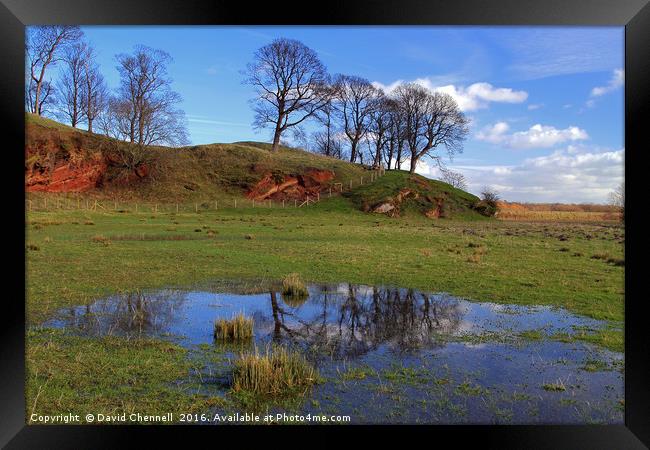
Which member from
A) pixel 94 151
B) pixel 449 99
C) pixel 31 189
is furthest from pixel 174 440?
pixel 449 99

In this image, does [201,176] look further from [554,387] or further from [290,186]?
[554,387]

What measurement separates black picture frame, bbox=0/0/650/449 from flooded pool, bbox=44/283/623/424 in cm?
128

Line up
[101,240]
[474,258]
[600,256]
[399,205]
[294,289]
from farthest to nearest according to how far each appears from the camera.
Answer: [399,205]
[101,240]
[600,256]
[474,258]
[294,289]

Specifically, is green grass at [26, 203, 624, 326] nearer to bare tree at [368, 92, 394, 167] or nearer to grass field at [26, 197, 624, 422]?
grass field at [26, 197, 624, 422]

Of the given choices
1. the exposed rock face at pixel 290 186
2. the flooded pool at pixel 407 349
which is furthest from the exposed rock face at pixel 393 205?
the flooded pool at pixel 407 349

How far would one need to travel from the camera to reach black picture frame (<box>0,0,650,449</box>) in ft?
15.9

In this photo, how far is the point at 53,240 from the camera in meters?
21.7

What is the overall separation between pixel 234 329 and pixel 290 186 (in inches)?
1922

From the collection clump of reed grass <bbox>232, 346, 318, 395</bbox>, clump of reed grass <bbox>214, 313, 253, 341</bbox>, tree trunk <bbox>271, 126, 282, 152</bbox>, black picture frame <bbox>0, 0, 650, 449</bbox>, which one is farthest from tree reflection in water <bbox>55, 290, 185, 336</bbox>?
tree trunk <bbox>271, 126, 282, 152</bbox>

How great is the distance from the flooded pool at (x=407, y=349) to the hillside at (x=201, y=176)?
39660 mm

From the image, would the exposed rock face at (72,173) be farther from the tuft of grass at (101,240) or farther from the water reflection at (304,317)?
the water reflection at (304,317)

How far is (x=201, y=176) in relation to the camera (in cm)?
5559

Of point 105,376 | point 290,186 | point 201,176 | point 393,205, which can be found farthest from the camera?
point 290,186

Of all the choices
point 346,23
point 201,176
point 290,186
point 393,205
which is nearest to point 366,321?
point 346,23
